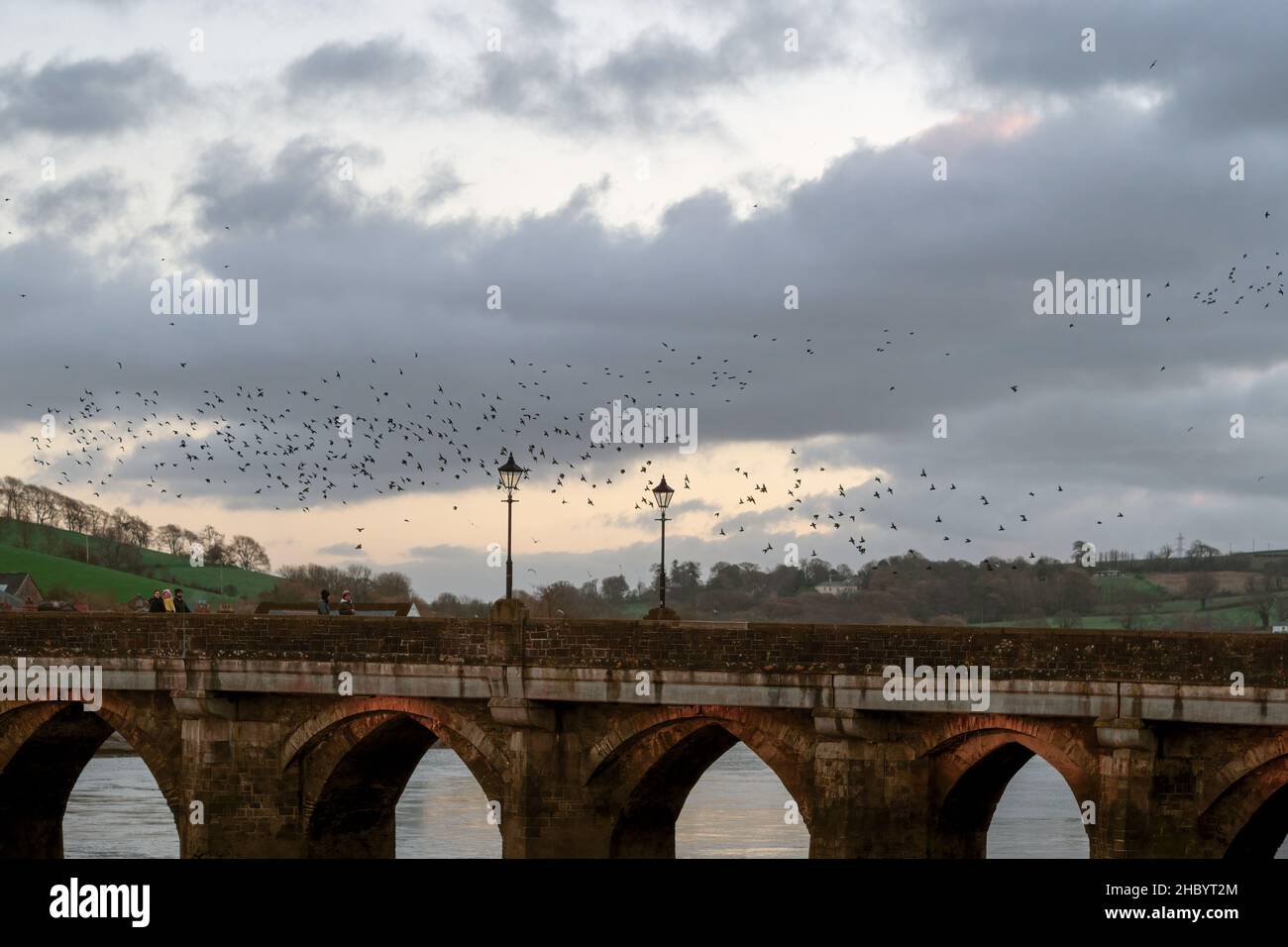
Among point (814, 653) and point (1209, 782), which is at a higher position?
point (814, 653)

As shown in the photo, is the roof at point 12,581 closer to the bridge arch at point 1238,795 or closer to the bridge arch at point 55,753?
the bridge arch at point 55,753

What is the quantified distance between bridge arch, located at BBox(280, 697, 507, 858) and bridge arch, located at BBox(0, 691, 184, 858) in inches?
100

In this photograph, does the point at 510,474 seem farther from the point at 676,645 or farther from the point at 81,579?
the point at 81,579

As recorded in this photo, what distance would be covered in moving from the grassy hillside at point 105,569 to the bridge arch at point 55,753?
9364 centimetres

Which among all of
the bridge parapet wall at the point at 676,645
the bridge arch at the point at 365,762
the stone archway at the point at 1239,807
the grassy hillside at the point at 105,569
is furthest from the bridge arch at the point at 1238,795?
the grassy hillside at the point at 105,569

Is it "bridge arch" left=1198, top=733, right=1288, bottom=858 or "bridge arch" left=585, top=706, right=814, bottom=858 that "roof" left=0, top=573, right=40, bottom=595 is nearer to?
"bridge arch" left=585, top=706, right=814, bottom=858

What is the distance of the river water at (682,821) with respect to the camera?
43.1m

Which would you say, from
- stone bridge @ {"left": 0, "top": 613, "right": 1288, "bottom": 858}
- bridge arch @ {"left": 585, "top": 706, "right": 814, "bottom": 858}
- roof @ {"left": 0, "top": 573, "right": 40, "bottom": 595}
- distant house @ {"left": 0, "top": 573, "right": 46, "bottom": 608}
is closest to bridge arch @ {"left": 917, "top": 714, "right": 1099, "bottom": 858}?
stone bridge @ {"left": 0, "top": 613, "right": 1288, "bottom": 858}

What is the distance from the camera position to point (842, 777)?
2694 cm

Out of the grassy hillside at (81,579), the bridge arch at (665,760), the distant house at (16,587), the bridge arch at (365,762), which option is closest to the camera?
the bridge arch at (665,760)

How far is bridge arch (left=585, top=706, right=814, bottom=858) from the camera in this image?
91.8 ft
